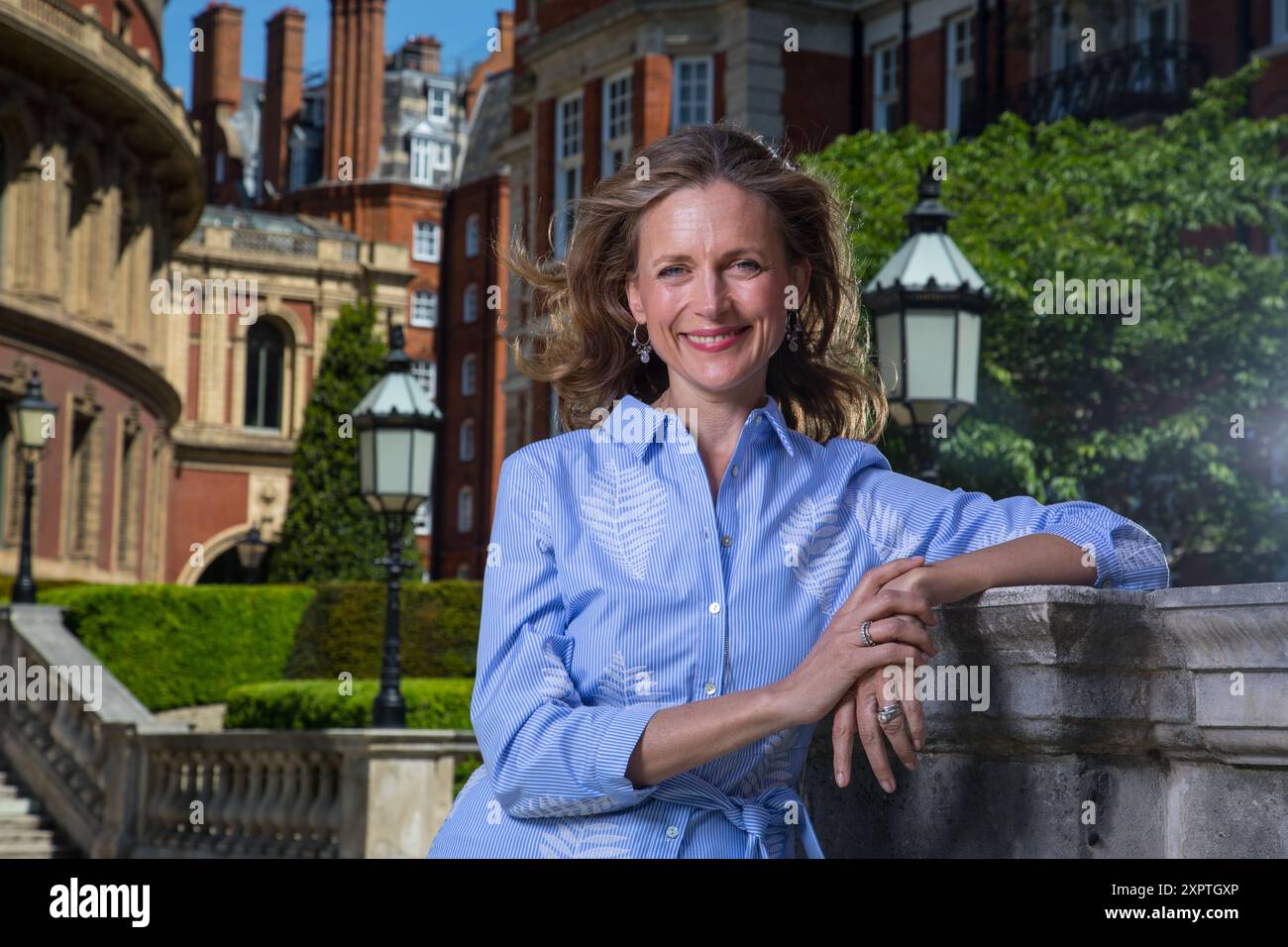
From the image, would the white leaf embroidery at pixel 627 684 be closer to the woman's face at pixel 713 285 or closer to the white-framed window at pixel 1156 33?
the woman's face at pixel 713 285

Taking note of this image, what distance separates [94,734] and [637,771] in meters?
15.1

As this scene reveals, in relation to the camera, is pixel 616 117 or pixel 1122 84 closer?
pixel 1122 84

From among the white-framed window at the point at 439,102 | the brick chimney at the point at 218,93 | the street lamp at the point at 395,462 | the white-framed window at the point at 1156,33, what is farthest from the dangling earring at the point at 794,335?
the brick chimney at the point at 218,93

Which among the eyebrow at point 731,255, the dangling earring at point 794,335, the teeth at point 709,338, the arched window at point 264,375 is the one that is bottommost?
the teeth at point 709,338

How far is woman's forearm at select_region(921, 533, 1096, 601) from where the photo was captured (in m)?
2.75

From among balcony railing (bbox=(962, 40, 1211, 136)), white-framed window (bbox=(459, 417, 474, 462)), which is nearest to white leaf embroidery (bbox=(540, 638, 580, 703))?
balcony railing (bbox=(962, 40, 1211, 136))

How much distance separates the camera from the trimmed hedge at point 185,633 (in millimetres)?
23953

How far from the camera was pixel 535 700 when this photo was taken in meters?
2.65

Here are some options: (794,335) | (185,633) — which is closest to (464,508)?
(185,633)

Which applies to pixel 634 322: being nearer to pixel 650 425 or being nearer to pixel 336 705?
pixel 650 425

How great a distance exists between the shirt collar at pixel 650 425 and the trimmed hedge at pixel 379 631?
72.2ft

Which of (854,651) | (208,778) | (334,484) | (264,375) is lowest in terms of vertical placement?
(208,778)

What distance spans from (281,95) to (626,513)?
251 feet

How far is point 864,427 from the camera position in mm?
3266
